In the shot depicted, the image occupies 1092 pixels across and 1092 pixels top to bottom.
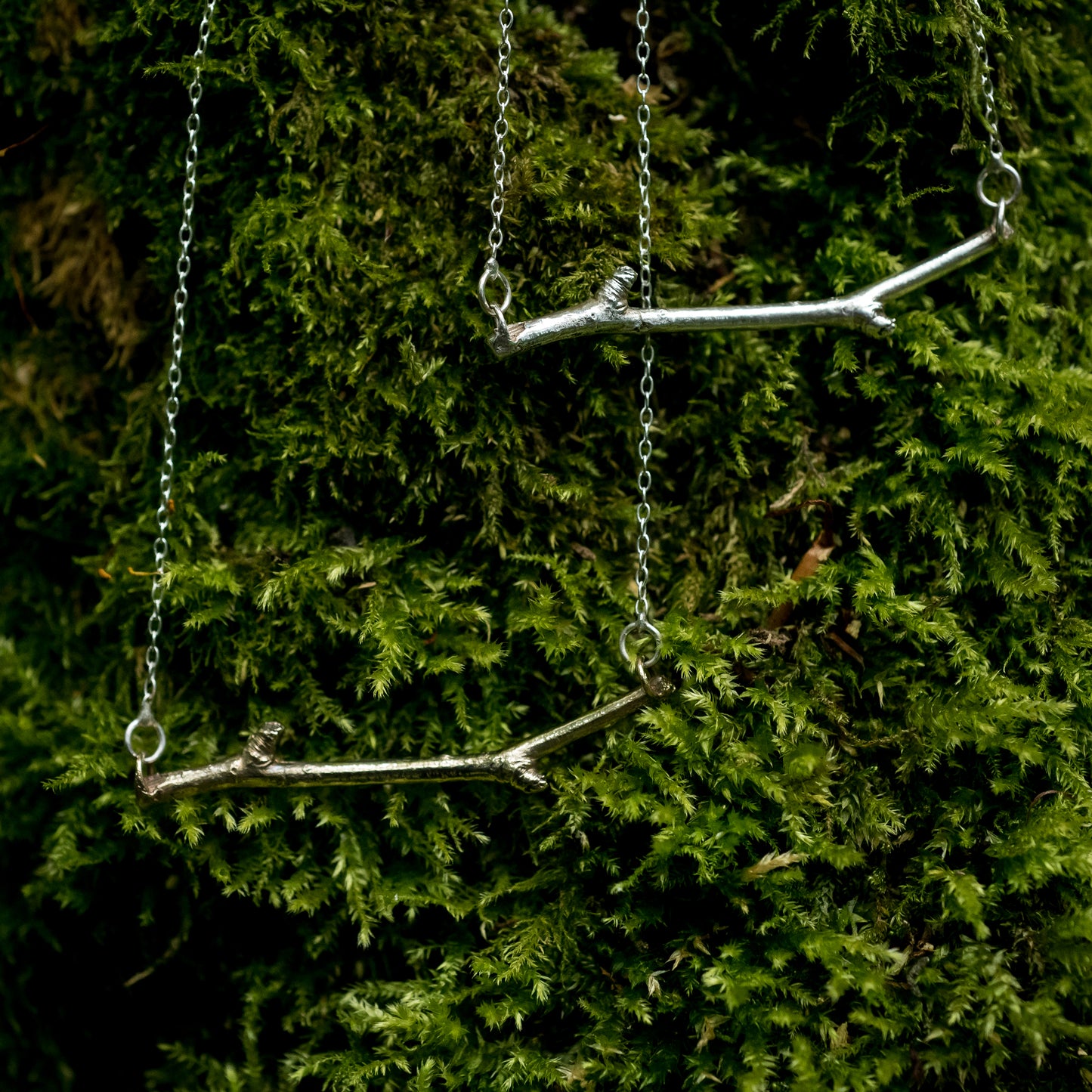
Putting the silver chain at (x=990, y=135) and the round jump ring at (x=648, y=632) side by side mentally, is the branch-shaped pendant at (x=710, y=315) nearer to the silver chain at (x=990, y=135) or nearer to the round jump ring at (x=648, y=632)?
the silver chain at (x=990, y=135)

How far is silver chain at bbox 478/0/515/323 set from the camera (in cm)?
198

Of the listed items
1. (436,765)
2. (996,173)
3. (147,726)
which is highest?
(996,173)

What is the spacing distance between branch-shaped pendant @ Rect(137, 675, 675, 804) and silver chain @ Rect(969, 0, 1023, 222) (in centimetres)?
136

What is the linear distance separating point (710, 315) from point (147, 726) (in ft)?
5.38

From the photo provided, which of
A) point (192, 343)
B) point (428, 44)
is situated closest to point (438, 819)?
point (192, 343)

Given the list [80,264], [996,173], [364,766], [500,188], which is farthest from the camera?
[80,264]

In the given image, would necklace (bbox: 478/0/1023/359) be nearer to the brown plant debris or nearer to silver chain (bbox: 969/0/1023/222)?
silver chain (bbox: 969/0/1023/222)

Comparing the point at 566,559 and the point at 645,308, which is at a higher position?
the point at 645,308

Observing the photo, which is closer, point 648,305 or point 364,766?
point 364,766

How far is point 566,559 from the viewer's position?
2.09 metres

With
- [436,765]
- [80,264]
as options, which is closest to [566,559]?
[436,765]

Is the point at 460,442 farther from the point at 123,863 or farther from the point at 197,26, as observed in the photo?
the point at 123,863

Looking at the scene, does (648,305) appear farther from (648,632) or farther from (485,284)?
(648,632)

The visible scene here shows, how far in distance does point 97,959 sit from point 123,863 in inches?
12.9
